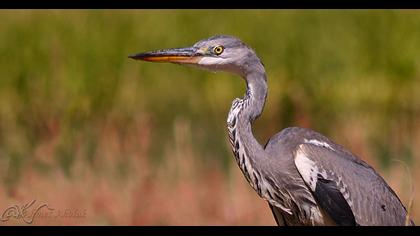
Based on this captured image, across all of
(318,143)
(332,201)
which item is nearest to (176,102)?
(318,143)

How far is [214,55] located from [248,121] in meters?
0.32

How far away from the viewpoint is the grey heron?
19.0ft

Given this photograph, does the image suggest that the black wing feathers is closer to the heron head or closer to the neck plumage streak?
the neck plumage streak

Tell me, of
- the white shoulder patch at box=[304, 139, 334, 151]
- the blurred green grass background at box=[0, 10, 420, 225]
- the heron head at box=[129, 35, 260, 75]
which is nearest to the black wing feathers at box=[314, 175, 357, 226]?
the white shoulder patch at box=[304, 139, 334, 151]

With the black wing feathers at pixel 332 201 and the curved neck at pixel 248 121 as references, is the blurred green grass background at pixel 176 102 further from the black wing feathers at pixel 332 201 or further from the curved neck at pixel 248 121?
the black wing feathers at pixel 332 201

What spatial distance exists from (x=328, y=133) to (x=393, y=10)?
3.89 feet

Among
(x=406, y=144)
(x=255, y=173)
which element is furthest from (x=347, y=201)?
(x=406, y=144)

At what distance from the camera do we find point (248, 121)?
5.84 metres

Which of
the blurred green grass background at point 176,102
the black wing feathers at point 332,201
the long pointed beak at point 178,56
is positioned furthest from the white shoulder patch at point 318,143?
the blurred green grass background at point 176,102

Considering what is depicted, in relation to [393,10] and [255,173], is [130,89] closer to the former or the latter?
[393,10]

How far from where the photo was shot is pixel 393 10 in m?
9.56

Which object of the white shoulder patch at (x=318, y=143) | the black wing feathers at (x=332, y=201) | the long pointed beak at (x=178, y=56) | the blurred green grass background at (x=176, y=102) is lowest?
the blurred green grass background at (x=176, y=102)

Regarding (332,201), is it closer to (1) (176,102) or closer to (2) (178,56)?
(2) (178,56)

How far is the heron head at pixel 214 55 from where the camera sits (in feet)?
19.1
